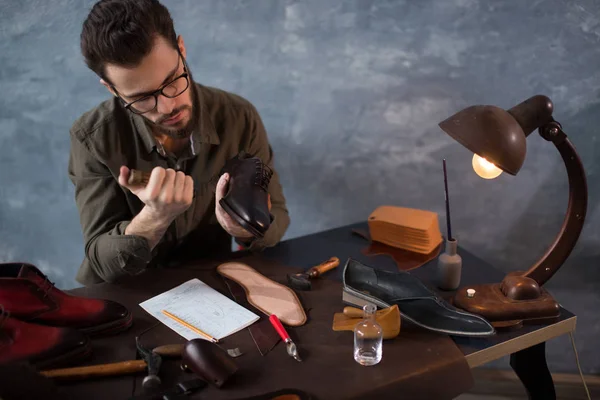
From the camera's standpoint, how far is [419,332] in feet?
4.00

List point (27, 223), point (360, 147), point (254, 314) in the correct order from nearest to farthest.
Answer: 1. point (254, 314)
2. point (360, 147)
3. point (27, 223)

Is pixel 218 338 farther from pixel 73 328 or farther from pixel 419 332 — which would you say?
pixel 419 332

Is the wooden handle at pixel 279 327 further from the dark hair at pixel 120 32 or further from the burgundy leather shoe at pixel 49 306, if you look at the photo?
the dark hair at pixel 120 32

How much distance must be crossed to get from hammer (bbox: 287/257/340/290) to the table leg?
0.54 m

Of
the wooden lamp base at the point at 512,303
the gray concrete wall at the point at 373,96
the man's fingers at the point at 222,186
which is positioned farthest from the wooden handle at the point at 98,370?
the gray concrete wall at the point at 373,96

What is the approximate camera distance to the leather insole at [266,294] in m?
1.29

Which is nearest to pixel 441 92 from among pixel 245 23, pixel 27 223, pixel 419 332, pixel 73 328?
pixel 245 23

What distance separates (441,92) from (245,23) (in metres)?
0.73

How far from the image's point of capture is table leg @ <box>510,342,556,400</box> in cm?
138

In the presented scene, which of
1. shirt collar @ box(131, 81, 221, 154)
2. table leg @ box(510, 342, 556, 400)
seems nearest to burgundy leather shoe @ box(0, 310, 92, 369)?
shirt collar @ box(131, 81, 221, 154)

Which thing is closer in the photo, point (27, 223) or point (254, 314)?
point (254, 314)

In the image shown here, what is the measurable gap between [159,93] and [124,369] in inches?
27.0

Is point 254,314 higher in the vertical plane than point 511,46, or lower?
lower

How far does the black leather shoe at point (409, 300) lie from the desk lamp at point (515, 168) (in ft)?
0.24
